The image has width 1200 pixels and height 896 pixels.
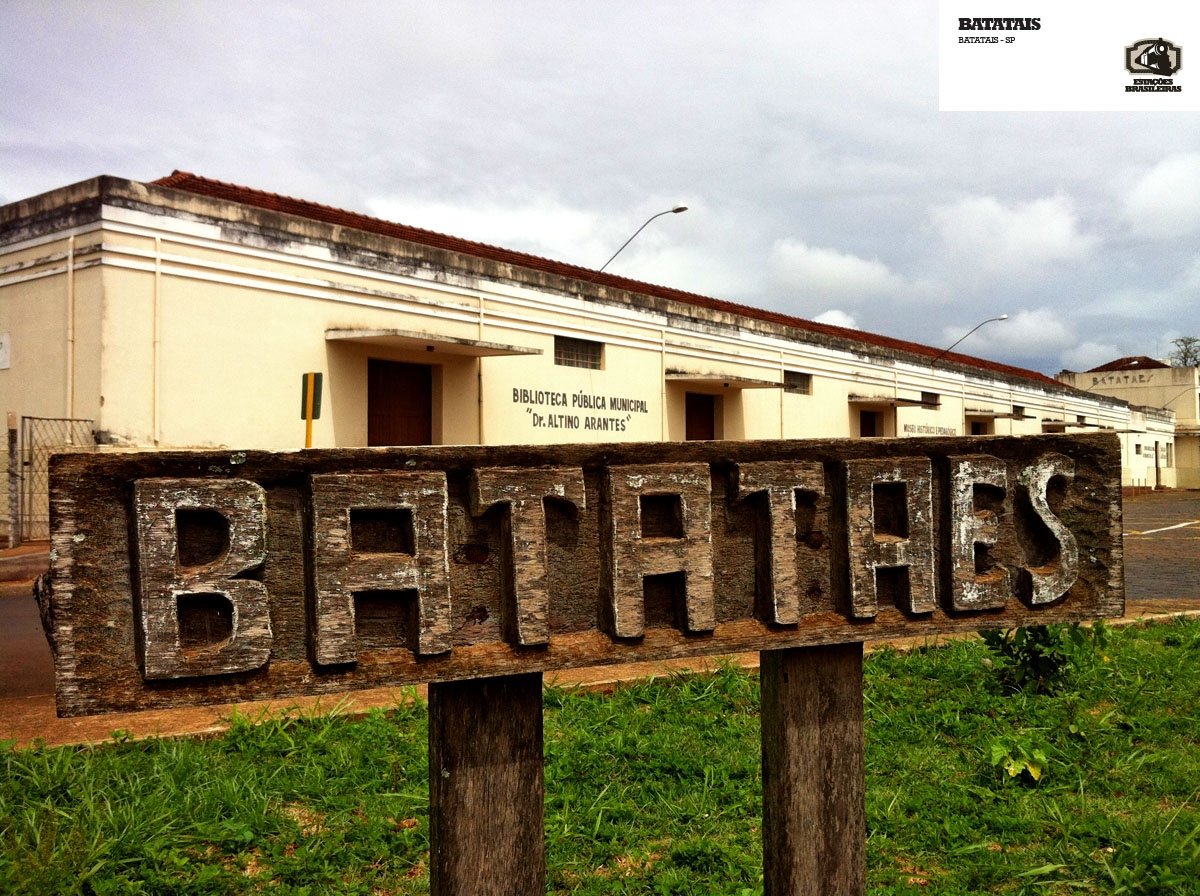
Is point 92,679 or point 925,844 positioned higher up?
point 92,679

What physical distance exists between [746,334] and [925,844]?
662 inches

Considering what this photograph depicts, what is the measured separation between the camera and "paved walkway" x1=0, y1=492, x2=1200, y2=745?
3.54m

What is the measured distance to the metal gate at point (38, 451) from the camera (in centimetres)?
988

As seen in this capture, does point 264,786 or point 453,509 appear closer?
point 453,509

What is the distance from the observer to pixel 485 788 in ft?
5.38

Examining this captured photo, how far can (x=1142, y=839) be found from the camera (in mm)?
2557

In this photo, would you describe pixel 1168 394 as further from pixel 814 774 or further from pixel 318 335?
pixel 814 774

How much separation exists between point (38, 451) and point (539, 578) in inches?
414

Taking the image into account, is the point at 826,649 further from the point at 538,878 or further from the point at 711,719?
the point at 711,719

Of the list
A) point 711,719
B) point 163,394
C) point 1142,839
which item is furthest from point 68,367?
point 1142,839

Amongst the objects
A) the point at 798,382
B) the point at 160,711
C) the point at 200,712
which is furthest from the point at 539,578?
the point at 798,382

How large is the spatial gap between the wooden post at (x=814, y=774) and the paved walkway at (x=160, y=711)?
1.32 m

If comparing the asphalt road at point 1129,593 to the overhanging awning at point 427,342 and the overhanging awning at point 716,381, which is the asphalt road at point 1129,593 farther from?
the overhanging awning at point 716,381

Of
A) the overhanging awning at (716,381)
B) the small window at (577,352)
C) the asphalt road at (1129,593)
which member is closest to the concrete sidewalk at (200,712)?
the asphalt road at (1129,593)
